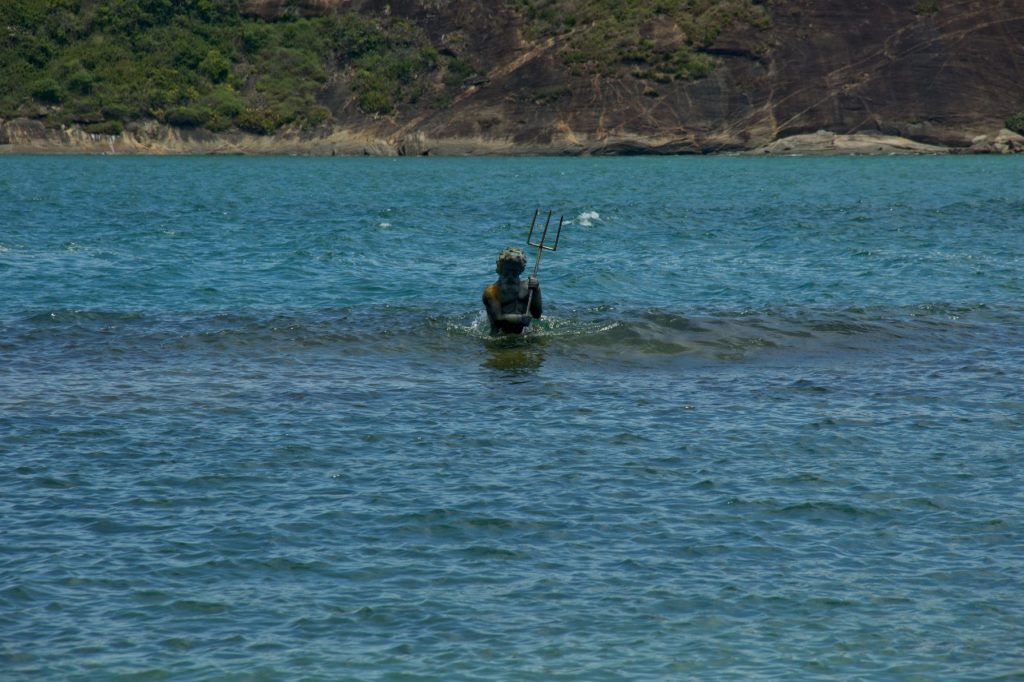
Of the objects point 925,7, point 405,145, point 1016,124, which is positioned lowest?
point 405,145

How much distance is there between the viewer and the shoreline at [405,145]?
108688mm

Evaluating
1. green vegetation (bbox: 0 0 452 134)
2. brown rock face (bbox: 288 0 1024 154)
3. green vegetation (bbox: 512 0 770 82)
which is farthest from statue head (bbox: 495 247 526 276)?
green vegetation (bbox: 0 0 452 134)

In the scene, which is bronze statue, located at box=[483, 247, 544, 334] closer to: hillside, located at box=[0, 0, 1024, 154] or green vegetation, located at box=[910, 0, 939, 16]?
hillside, located at box=[0, 0, 1024, 154]

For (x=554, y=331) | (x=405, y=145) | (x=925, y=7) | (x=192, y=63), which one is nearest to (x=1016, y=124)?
(x=925, y=7)

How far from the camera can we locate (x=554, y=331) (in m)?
22.8

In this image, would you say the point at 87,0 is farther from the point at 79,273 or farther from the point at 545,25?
the point at 79,273

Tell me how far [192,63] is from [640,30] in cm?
4590

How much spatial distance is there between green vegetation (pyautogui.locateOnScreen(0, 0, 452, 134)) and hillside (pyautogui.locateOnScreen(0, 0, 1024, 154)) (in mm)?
208

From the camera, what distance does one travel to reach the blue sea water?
32.3 ft

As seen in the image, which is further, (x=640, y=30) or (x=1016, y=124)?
(x=640, y=30)

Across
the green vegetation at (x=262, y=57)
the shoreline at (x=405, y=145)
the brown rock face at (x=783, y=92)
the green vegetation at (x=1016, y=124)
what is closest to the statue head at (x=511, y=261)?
the shoreline at (x=405, y=145)

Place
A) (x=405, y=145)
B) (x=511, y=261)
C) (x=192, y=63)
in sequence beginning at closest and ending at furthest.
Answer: (x=511, y=261) < (x=405, y=145) < (x=192, y=63)

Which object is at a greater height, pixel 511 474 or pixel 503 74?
pixel 503 74

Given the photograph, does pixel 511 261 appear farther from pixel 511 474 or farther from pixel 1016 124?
pixel 1016 124
